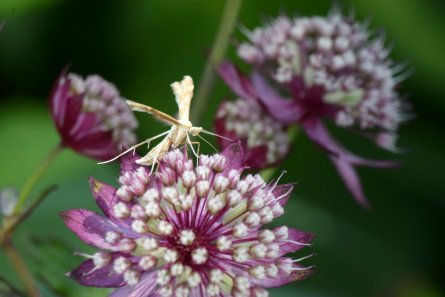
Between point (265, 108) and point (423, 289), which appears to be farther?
point (423, 289)

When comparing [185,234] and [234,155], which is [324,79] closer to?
[234,155]

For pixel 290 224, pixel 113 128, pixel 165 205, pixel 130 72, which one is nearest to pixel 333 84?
pixel 113 128

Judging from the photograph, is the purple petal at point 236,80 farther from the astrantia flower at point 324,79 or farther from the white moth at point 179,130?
the white moth at point 179,130

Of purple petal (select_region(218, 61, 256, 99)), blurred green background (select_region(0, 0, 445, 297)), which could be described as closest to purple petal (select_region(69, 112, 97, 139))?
purple petal (select_region(218, 61, 256, 99))

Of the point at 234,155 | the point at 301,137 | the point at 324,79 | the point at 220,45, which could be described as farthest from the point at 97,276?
the point at 301,137

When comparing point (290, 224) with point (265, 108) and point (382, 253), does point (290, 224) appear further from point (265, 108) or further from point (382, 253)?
point (265, 108)

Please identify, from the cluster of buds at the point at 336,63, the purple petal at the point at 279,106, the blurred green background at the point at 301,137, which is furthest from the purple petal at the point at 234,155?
the blurred green background at the point at 301,137
